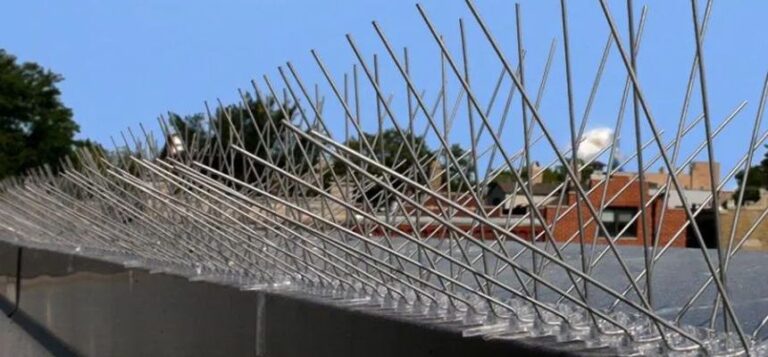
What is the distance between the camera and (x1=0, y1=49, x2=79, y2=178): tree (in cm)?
6256

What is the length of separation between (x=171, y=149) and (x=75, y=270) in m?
2.71

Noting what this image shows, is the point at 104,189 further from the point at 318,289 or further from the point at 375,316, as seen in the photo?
the point at 375,316

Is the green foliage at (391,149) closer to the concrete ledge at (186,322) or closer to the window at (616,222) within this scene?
the concrete ledge at (186,322)

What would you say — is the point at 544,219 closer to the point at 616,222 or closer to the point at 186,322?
the point at 616,222

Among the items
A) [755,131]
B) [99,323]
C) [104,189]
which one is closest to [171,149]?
[104,189]

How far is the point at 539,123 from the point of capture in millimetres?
3062

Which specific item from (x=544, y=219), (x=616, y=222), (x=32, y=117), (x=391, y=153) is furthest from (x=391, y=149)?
(x=32, y=117)

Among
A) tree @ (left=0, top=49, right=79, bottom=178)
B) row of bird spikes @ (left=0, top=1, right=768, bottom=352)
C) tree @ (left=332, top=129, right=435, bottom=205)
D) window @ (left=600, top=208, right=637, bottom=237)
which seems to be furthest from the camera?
tree @ (left=0, top=49, right=79, bottom=178)

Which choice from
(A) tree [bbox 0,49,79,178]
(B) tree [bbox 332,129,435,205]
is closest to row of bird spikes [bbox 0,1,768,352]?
(B) tree [bbox 332,129,435,205]

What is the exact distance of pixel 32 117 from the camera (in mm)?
66000

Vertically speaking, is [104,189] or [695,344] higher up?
[104,189]

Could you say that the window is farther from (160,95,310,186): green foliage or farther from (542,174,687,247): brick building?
(160,95,310,186): green foliage

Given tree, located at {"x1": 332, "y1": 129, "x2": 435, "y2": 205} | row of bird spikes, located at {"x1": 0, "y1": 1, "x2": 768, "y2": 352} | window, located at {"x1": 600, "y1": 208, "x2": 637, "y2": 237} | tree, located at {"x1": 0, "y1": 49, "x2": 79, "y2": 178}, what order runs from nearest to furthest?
row of bird spikes, located at {"x1": 0, "y1": 1, "x2": 768, "y2": 352}, tree, located at {"x1": 332, "y1": 129, "x2": 435, "y2": 205}, window, located at {"x1": 600, "y1": 208, "x2": 637, "y2": 237}, tree, located at {"x1": 0, "y1": 49, "x2": 79, "y2": 178}

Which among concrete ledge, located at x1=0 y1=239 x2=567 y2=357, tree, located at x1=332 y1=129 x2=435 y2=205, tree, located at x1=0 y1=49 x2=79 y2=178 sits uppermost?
tree, located at x1=0 y1=49 x2=79 y2=178
